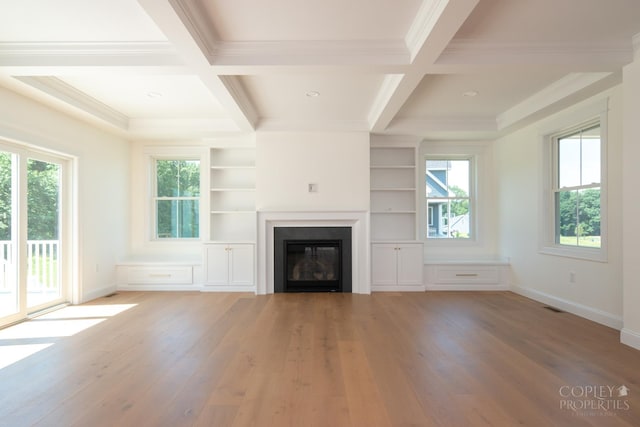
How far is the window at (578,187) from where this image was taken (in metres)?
3.65

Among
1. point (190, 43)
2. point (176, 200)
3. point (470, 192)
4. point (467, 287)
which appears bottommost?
point (467, 287)

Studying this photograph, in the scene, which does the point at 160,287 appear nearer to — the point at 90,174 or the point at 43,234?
the point at 43,234

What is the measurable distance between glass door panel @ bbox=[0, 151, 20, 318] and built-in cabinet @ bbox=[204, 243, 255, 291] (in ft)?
7.06

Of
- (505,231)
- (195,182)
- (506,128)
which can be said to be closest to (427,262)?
(505,231)

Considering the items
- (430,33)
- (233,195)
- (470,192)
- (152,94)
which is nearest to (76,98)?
(152,94)

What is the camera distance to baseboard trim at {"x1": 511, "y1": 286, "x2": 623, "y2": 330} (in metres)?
3.28

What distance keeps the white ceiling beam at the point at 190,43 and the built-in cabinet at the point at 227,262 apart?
6.96ft

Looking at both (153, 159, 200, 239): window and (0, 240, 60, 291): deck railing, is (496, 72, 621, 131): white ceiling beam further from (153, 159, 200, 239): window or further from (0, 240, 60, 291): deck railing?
(0, 240, 60, 291): deck railing

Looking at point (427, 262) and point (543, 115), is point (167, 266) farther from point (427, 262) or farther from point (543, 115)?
point (543, 115)

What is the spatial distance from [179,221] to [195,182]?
2.37 feet

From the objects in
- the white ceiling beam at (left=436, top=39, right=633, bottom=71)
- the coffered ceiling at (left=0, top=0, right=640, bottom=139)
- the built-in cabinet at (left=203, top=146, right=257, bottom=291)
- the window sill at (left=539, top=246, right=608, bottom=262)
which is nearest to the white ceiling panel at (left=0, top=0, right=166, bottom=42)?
the coffered ceiling at (left=0, top=0, right=640, bottom=139)

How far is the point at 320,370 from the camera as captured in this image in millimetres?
2330

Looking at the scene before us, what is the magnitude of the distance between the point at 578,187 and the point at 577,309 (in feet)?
4.68

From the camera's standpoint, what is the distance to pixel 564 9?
2271 mm
